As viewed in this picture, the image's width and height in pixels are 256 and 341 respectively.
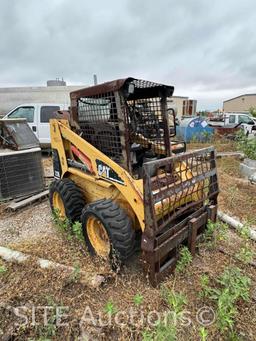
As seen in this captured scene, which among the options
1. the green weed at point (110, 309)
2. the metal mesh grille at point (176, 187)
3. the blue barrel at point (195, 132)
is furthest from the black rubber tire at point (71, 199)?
the blue barrel at point (195, 132)

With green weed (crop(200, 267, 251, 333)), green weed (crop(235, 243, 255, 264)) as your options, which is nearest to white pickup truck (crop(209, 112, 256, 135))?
green weed (crop(235, 243, 255, 264))

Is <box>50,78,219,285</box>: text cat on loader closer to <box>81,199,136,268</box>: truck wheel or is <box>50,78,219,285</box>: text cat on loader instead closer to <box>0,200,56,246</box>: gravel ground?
<box>81,199,136,268</box>: truck wheel

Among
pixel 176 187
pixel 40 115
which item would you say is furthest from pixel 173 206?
pixel 40 115

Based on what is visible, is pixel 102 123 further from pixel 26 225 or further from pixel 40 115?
pixel 40 115

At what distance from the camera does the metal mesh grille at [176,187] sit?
2118 mm

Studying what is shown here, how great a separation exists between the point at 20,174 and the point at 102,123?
8.29 ft

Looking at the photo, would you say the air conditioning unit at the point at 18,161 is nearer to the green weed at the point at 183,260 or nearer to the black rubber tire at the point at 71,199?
the black rubber tire at the point at 71,199

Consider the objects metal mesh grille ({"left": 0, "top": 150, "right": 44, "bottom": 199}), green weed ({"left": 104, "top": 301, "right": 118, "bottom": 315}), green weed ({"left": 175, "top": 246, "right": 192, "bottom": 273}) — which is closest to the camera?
green weed ({"left": 104, "top": 301, "right": 118, "bottom": 315})

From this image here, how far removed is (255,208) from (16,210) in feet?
13.7

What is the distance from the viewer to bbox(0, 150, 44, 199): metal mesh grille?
4348 mm

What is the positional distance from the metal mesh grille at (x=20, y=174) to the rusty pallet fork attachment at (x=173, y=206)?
2.80 meters

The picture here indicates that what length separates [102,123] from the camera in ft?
9.19

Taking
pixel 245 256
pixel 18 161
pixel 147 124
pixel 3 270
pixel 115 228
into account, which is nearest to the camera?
pixel 115 228

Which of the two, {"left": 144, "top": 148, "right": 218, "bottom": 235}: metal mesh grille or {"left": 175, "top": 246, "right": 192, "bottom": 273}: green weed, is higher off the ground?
{"left": 144, "top": 148, "right": 218, "bottom": 235}: metal mesh grille
